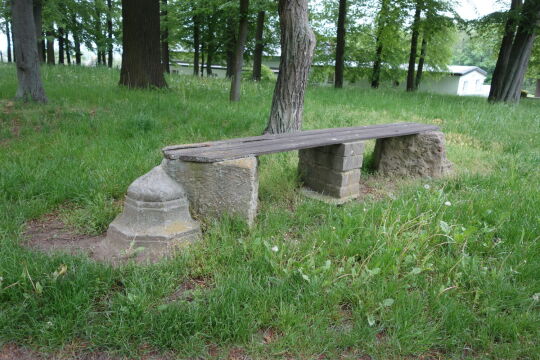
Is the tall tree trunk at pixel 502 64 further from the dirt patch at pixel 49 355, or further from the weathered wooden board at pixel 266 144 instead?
the dirt patch at pixel 49 355

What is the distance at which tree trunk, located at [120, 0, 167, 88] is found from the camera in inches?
338

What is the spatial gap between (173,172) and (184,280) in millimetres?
942

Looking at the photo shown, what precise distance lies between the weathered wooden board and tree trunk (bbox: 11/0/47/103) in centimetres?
498

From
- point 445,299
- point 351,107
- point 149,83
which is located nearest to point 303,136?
point 445,299

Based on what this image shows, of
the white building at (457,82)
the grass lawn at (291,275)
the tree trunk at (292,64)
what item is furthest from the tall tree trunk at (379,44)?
the grass lawn at (291,275)

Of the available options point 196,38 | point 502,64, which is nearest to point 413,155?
point 502,64

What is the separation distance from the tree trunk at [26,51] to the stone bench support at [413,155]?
587 centimetres

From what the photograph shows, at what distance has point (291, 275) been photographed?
2504mm

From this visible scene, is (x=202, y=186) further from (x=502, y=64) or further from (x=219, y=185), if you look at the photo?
(x=502, y=64)

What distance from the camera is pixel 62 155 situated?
4.55 meters

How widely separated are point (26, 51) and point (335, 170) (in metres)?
5.85

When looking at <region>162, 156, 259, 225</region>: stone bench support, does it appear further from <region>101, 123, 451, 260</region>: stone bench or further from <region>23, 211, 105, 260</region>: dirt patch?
<region>23, 211, 105, 260</region>: dirt patch

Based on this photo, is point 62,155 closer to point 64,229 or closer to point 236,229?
point 64,229

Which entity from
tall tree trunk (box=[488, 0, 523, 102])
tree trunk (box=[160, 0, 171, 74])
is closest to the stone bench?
tall tree trunk (box=[488, 0, 523, 102])
